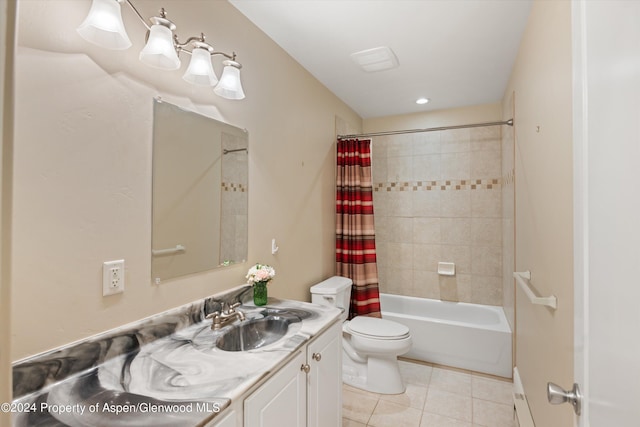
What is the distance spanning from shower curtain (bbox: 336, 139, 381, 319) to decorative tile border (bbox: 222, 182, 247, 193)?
1315 mm

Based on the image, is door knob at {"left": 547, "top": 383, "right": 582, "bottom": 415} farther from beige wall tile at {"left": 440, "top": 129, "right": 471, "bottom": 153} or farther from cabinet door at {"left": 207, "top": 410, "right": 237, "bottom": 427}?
beige wall tile at {"left": 440, "top": 129, "right": 471, "bottom": 153}

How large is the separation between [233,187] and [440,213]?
247 cm

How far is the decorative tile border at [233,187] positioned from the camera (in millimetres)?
1643

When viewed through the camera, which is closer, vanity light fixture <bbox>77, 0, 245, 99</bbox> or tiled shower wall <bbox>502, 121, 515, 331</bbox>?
vanity light fixture <bbox>77, 0, 245, 99</bbox>

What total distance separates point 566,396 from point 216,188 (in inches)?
60.5

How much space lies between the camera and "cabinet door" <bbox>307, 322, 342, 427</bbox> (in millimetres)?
1355

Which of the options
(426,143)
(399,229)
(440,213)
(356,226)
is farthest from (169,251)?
(426,143)

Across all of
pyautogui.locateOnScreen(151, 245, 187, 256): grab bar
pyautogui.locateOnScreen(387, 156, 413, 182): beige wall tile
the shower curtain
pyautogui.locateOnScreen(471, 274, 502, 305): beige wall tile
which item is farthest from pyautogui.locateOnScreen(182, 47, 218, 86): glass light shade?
pyautogui.locateOnScreen(471, 274, 502, 305): beige wall tile

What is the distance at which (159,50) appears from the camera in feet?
3.84

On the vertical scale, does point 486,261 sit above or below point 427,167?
below

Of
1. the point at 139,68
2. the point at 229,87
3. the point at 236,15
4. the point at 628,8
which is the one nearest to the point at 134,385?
the point at 139,68

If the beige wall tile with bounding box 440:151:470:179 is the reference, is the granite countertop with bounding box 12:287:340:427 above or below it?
below

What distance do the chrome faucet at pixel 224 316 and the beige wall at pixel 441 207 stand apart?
7.95 feet

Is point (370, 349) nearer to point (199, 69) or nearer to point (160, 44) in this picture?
point (199, 69)
